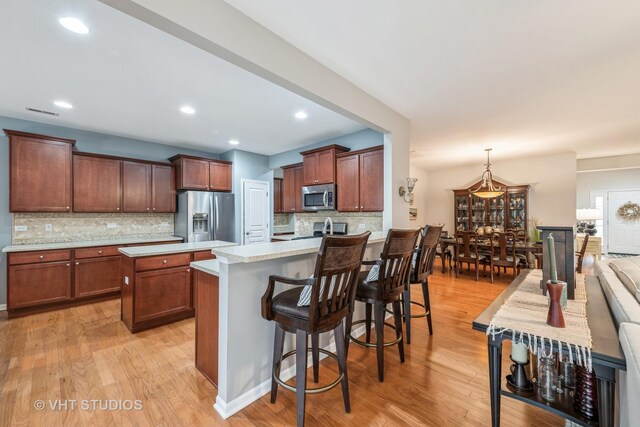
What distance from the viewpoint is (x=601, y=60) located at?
7.63 feet

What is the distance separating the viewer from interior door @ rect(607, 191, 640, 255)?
7.50 meters

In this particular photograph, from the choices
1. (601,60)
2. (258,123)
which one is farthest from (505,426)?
(258,123)

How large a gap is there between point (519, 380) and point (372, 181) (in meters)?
2.75

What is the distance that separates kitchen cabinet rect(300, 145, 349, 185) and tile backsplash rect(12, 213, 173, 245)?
2.80 m

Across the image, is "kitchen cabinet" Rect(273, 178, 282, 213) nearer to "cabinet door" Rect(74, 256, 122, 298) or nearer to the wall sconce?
"cabinet door" Rect(74, 256, 122, 298)

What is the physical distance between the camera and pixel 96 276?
3920 mm

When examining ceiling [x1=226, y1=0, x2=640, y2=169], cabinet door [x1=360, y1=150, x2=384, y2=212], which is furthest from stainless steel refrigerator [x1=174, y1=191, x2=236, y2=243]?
ceiling [x1=226, y1=0, x2=640, y2=169]

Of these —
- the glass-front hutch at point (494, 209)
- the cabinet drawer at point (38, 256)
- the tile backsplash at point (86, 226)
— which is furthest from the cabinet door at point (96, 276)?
the glass-front hutch at point (494, 209)

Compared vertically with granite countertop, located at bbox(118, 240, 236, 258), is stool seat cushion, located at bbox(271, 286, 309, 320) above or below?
below

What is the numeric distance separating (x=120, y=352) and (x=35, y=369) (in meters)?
0.56

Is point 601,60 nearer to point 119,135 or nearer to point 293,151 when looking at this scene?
point 293,151

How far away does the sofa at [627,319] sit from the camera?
0.88 meters

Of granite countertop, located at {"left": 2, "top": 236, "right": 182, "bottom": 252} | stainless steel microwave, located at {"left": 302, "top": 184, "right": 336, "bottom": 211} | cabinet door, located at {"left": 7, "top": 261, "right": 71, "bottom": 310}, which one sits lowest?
cabinet door, located at {"left": 7, "top": 261, "right": 71, "bottom": 310}

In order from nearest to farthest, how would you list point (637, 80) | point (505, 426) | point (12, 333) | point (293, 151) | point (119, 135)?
point (505, 426), point (637, 80), point (12, 333), point (119, 135), point (293, 151)
